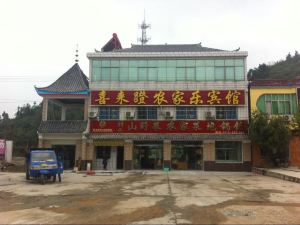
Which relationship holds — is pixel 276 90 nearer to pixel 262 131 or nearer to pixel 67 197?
pixel 262 131

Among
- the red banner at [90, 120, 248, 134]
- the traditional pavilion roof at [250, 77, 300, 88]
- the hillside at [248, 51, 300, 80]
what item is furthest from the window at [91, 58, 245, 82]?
the hillside at [248, 51, 300, 80]

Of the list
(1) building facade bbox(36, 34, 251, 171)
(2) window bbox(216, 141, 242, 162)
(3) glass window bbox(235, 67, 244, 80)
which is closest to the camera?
(1) building facade bbox(36, 34, 251, 171)

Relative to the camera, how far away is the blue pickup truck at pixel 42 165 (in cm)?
1877

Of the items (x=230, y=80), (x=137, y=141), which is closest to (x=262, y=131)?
(x=230, y=80)

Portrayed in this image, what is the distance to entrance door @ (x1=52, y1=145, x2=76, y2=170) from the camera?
3008cm

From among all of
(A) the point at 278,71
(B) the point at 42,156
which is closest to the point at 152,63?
(B) the point at 42,156

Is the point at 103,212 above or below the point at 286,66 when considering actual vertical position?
below

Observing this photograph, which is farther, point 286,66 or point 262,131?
point 286,66

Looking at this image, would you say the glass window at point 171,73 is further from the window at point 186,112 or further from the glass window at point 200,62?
the window at point 186,112

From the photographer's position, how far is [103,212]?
1011 centimetres

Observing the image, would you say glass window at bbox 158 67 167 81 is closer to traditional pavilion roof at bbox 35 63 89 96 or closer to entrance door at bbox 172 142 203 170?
entrance door at bbox 172 142 203 170

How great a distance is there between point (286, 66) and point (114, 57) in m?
57.2

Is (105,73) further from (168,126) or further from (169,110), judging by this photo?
(168,126)

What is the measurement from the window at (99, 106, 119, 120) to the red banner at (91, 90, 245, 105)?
17.0 inches
